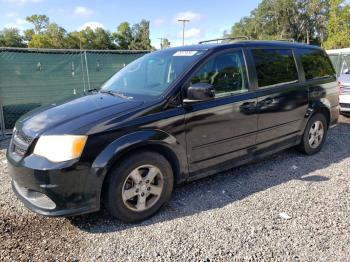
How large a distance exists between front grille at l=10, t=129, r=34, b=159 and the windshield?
1.17 meters

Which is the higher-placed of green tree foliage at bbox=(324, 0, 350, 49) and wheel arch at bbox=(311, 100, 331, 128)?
green tree foliage at bbox=(324, 0, 350, 49)

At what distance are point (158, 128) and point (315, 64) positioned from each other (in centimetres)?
339

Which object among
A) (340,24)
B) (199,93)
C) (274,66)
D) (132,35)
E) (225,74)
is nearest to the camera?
(199,93)

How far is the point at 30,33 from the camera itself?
3585 inches

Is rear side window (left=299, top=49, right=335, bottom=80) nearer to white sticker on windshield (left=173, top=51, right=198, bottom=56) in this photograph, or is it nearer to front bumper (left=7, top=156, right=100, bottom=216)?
white sticker on windshield (left=173, top=51, right=198, bottom=56)

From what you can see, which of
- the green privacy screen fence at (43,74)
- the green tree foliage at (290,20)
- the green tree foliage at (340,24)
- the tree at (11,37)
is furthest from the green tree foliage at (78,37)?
the green privacy screen fence at (43,74)

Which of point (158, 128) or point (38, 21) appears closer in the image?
point (158, 128)

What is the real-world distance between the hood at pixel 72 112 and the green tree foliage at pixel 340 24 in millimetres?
36494

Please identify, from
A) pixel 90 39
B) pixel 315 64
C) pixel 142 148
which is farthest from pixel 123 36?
pixel 142 148

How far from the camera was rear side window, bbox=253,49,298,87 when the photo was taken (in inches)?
171

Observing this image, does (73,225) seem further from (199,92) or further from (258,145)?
(258,145)

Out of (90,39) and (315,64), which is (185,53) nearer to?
(315,64)

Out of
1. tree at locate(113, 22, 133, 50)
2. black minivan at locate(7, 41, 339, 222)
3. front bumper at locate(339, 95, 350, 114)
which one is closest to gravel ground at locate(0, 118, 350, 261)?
black minivan at locate(7, 41, 339, 222)

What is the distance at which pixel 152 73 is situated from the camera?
13.2 ft
